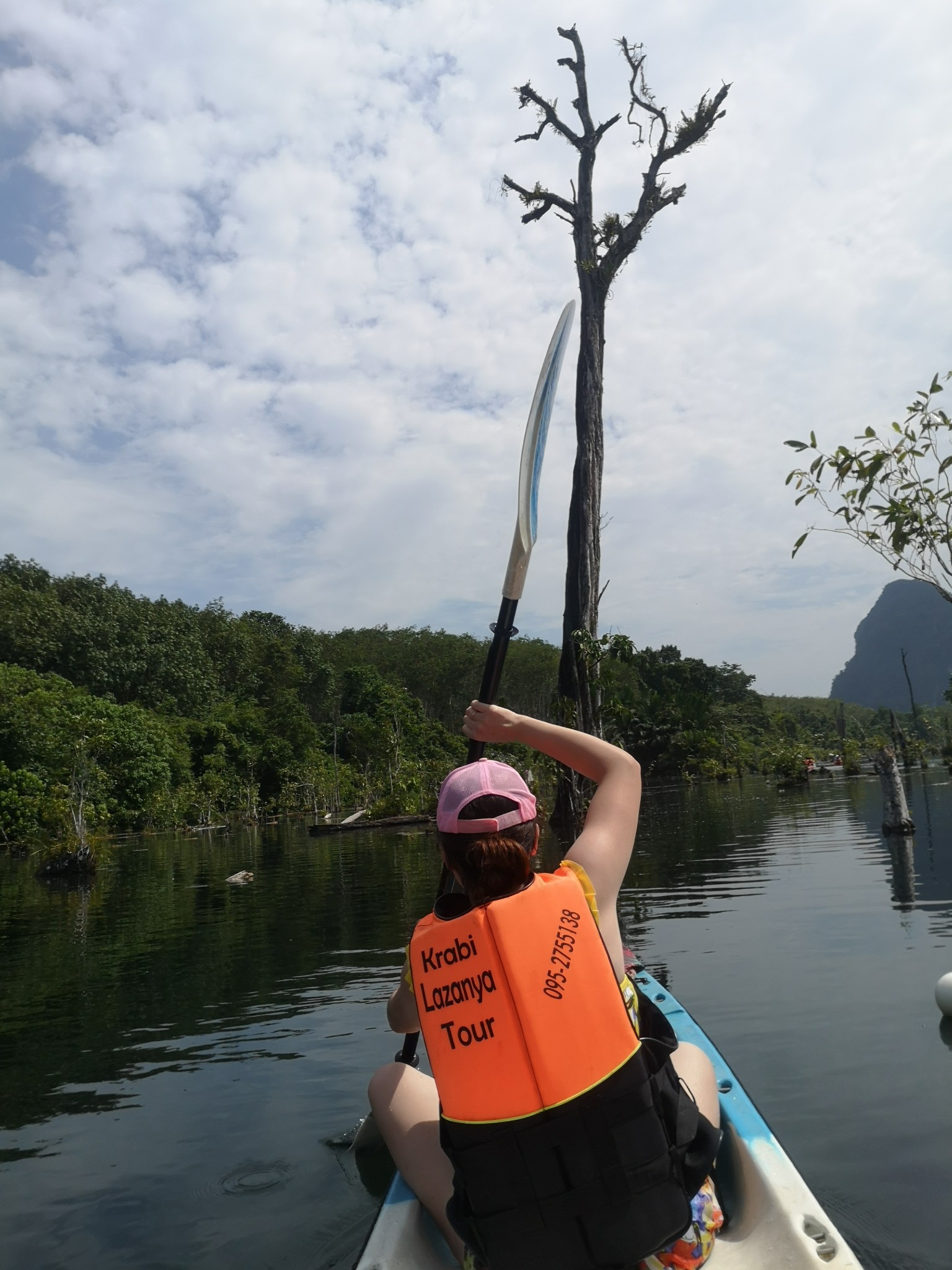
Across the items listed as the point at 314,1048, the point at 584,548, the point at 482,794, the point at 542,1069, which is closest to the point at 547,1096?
the point at 542,1069

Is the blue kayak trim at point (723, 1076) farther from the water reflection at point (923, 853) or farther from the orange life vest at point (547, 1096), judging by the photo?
the water reflection at point (923, 853)

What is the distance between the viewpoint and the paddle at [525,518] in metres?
3.05

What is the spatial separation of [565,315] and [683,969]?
455 cm

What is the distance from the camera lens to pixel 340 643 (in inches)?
2938

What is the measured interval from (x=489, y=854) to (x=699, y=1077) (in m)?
0.97

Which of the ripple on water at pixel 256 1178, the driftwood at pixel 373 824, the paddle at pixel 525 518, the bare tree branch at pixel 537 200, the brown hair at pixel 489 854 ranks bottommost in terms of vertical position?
the ripple on water at pixel 256 1178

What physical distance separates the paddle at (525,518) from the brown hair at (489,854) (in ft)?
2.94

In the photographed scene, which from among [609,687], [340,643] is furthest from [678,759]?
[609,687]

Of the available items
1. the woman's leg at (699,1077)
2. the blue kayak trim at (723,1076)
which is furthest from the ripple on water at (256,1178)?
the woman's leg at (699,1077)

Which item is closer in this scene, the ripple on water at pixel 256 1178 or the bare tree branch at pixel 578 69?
the ripple on water at pixel 256 1178

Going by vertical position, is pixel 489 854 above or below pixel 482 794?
below

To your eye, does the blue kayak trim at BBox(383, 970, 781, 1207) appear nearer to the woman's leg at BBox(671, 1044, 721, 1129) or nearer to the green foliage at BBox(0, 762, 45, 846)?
the woman's leg at BBox(671, 1044, 721, 1129)

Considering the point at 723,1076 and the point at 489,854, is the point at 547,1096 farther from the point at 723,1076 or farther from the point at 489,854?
the point at 723,1076

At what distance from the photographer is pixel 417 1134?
2521mm
